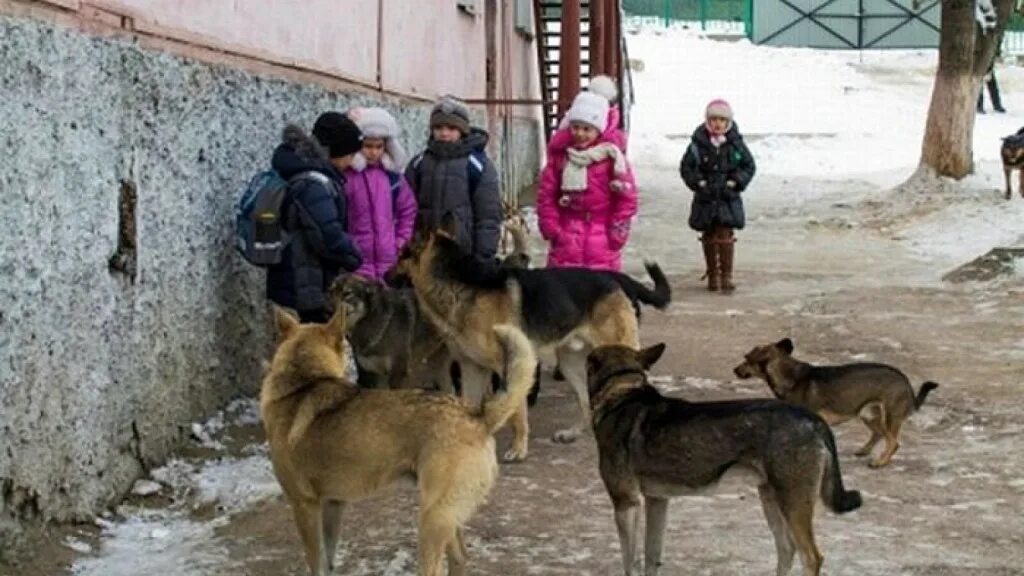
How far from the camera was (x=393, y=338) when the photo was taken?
7.66m

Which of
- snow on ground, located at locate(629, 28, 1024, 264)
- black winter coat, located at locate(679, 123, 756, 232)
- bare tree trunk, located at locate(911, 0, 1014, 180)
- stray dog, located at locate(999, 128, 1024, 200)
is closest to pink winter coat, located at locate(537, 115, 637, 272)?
black winter coat, located at locate(679, 123, 756, 232)

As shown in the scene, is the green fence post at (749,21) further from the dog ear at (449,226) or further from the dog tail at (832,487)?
the dog tail at (832,487)

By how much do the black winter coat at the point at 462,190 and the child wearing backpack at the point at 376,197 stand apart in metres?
0.31

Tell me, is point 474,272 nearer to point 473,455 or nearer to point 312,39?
point 473,455

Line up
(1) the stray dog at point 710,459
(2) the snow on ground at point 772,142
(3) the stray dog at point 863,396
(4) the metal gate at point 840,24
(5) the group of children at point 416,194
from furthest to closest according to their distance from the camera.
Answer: (4) the metal gate at point 840,24 < (5) the group of children at point 416,194 < (3) the stray dog at point 863,396 < (2) the snow on ground at point 772,142 < (1) the stray dog at point 710,459

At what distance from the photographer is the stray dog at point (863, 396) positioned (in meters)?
7.51

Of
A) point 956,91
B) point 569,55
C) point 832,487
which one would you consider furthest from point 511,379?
point 956,91

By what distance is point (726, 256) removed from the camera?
13836 millimetres

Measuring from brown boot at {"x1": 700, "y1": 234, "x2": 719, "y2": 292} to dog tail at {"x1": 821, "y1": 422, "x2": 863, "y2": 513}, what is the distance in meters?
8.51

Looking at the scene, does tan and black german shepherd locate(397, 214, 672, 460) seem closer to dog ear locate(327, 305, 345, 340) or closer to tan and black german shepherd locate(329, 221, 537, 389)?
tan and black german shepherd locate(329, 221, 537, 389)

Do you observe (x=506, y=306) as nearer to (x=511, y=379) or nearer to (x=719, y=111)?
(x=511, y=379)

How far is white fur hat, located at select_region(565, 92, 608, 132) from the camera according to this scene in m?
8.96

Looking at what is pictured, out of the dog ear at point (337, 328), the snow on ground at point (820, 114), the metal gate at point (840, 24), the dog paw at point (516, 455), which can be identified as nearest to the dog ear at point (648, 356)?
the dog ear at point (337, 328)

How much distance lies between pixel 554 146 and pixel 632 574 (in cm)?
418
